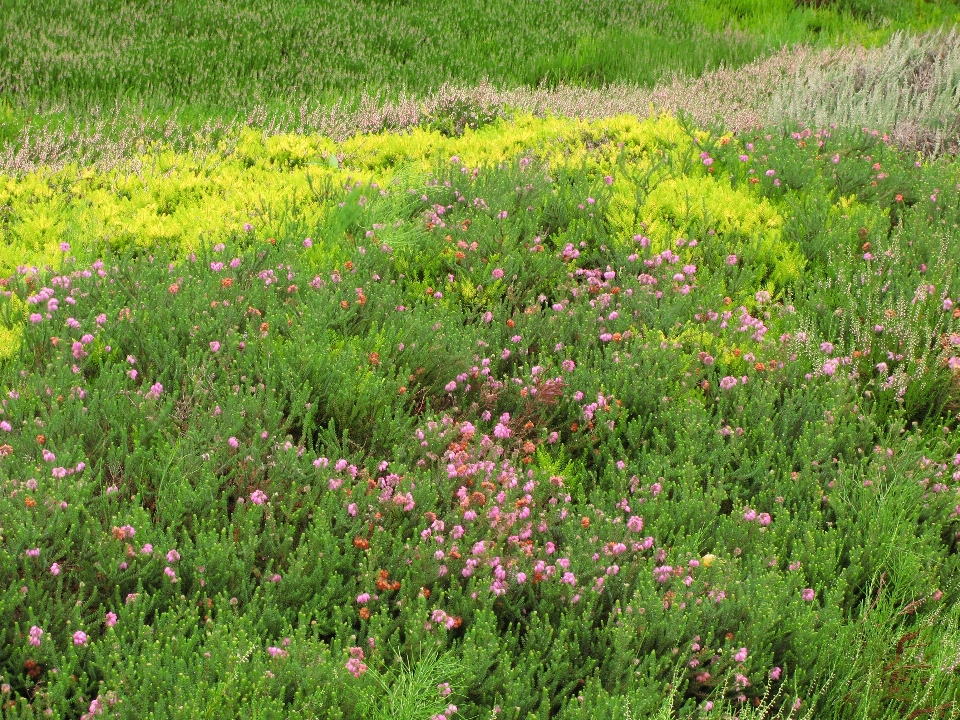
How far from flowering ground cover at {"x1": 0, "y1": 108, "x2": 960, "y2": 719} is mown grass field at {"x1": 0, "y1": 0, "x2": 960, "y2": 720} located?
17mm

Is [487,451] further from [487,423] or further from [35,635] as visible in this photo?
[35,635]

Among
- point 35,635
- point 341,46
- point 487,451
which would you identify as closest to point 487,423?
point 487,451

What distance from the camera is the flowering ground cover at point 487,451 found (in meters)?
2.41

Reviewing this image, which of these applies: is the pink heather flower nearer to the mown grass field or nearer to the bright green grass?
the mown grass field

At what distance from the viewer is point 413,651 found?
2.44 metres

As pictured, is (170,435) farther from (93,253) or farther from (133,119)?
(133,119)

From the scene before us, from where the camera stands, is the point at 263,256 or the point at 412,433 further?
the point at 263,256

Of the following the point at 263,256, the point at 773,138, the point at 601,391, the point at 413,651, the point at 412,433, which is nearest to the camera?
the point at 413,651

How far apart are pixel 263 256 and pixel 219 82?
522 cm

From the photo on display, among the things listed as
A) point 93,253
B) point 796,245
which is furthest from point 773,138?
point 93,253

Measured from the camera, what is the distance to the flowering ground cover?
241 cm

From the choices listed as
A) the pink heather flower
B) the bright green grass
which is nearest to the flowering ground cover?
the pink heather flower

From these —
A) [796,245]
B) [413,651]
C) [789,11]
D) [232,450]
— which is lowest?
[413,651]

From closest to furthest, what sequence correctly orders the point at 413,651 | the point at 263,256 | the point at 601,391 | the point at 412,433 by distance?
the point at 413,651, the point at 412,433, the point at 601,391, the point at 263,256
